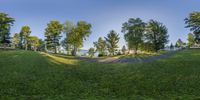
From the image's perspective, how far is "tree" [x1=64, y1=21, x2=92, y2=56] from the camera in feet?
358

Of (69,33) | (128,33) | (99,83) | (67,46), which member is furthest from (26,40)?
(99,83)

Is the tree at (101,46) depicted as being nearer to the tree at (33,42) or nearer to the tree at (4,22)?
the tree at (33,42)

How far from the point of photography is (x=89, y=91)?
26688 mm

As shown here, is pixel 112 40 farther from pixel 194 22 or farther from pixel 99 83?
pixel 99 83

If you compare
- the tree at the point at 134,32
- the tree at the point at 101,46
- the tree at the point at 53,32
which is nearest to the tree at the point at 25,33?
the tree at the point at 53,32

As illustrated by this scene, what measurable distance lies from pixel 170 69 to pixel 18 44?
108m

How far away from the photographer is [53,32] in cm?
11488

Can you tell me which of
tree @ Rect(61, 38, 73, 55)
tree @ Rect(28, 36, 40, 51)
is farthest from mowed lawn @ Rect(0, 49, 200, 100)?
tree @ Rect(28, 36, 40, 51)

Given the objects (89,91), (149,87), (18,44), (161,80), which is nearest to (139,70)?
(161,80)

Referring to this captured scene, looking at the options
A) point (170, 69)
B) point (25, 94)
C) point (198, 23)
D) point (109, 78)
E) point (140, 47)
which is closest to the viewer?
point (25, 94)

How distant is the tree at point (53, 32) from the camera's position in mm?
113812

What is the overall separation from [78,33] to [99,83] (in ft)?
264

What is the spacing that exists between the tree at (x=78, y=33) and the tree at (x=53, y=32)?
16.6 feet

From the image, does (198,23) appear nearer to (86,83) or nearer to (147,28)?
(147,28)
